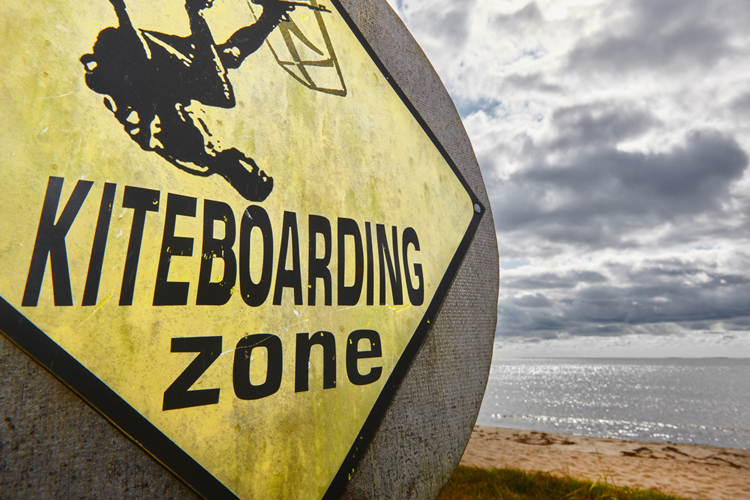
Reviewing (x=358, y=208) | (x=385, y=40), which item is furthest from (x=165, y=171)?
(x=385, y=40)

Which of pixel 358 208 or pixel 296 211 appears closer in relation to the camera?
pixel 296 211

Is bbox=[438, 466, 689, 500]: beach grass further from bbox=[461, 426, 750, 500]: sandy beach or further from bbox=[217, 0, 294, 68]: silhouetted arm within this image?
bbox=[217, 0, 294, 68]: silhouetted arm

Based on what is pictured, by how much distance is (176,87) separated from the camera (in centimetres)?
142

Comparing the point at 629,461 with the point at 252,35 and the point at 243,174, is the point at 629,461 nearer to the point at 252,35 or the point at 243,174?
the point at 243,174

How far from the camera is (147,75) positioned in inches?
53.6

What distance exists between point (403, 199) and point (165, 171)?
1108 mm

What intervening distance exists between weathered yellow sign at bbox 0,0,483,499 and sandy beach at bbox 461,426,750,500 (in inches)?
153

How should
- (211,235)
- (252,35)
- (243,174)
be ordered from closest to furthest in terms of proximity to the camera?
1. (211,235)
2. (243,174)
3. (252,35)

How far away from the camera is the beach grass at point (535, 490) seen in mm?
2873

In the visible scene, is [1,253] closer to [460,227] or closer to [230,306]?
[230,306]

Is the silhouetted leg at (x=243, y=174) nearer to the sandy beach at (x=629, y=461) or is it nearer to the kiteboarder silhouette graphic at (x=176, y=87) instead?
the kiteboarder silhouette graphic at (x=176, y=87)

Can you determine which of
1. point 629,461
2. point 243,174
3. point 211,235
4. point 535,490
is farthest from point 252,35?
point 629,461

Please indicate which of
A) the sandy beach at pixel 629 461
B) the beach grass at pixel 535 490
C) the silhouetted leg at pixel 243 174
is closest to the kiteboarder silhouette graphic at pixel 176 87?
the silhouetted leg at pixel 243 174

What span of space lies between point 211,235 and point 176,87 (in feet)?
1.85
